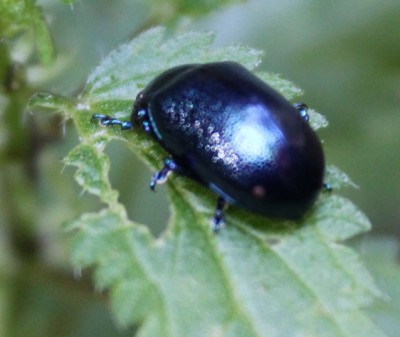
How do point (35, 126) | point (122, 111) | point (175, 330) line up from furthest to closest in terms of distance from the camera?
point (35, 126) < point (122, 111) < point (175, 330)

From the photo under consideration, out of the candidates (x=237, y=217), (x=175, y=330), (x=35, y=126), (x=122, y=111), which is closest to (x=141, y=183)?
(x=35, y=126)

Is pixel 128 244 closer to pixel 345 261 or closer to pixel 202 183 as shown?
pixel 202 183

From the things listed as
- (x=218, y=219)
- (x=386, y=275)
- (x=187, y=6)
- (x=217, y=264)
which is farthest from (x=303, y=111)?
(x=386, y=275)

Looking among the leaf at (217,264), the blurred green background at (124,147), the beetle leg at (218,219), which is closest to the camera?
the leaf at (217,264)

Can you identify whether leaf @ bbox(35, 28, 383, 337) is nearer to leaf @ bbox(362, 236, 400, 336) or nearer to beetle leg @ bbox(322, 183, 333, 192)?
beetle leg @ bbox(322, 183, 333, 192)

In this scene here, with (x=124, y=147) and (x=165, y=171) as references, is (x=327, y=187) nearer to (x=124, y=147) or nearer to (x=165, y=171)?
(x=165, y=171)

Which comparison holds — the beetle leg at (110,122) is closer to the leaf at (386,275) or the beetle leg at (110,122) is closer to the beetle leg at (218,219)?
the beetle leg at (218,219)

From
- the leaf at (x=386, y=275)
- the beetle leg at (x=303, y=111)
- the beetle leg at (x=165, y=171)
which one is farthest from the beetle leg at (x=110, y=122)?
the leaf at (x=386, y=275)
